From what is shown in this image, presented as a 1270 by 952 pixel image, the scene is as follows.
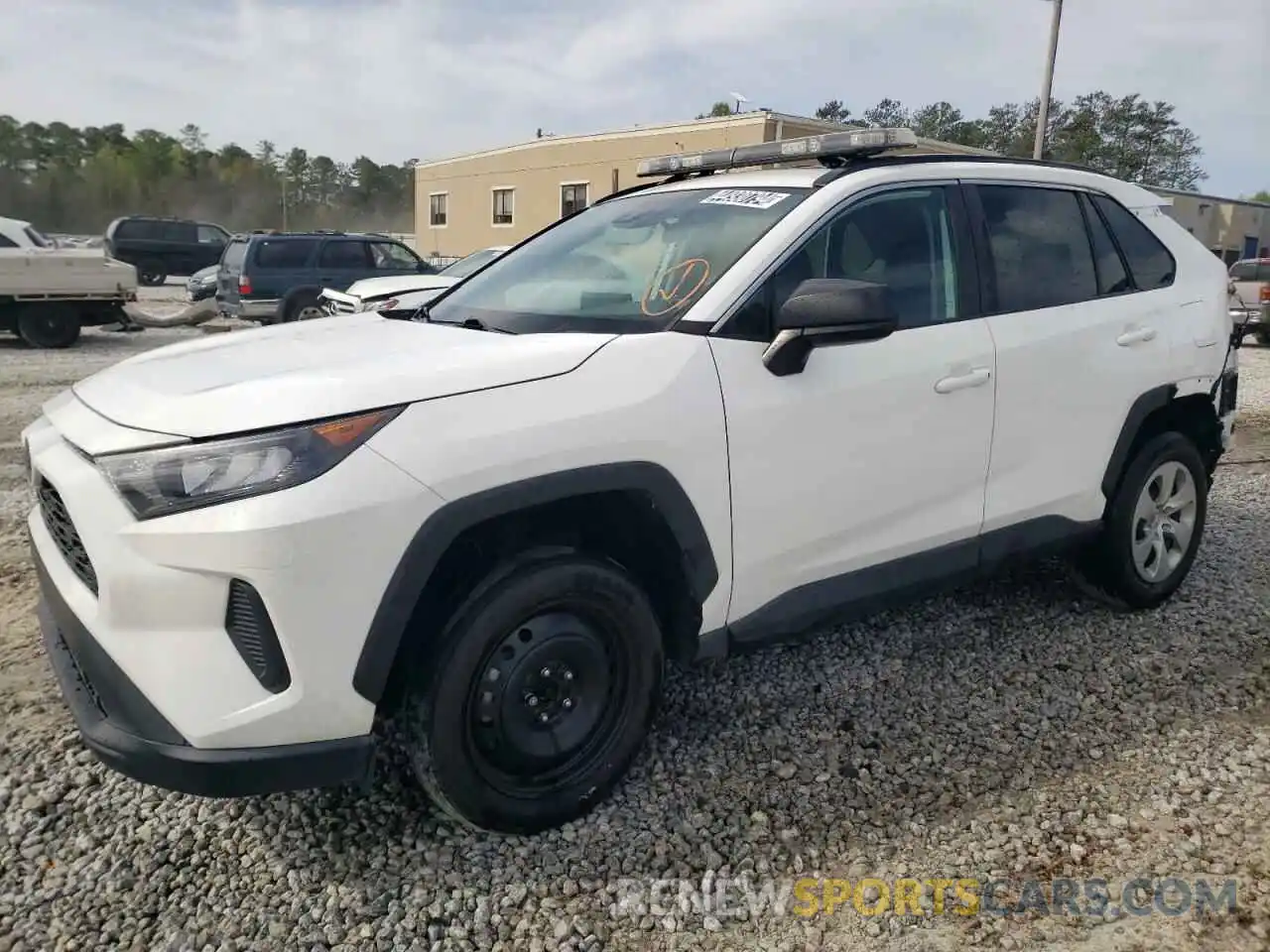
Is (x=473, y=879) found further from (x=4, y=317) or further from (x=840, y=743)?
(x=4, y=317)

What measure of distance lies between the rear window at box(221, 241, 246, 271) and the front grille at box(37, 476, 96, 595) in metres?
13.3

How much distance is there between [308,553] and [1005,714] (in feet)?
7.98

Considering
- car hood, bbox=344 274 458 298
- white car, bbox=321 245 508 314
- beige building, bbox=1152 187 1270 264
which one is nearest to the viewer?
white car, bbox=321 245 508 314

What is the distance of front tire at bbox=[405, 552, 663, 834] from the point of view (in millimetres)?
2242

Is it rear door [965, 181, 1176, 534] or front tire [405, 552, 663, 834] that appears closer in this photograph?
front tire [405, 552, 663, 834]

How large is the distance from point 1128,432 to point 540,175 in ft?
111

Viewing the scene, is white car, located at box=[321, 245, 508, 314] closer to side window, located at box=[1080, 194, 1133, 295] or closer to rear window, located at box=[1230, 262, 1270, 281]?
side window, located at box=[1080, 194, 1133, 295]

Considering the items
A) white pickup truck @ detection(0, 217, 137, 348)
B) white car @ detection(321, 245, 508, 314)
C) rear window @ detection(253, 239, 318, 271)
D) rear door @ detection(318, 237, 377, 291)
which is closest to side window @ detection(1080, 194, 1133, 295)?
white car @ detection(321, 245, 508, 314)

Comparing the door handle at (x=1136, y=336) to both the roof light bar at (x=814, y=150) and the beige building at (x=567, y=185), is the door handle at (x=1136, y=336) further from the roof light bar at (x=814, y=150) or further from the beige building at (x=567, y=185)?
the beige building at (x=567, y=185)

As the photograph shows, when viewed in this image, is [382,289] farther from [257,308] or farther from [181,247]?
[181,247]

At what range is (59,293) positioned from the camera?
1302 cm

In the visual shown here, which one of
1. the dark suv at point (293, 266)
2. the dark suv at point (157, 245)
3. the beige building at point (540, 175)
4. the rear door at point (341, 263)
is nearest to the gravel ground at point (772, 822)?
the dark suv at point (293, 266)

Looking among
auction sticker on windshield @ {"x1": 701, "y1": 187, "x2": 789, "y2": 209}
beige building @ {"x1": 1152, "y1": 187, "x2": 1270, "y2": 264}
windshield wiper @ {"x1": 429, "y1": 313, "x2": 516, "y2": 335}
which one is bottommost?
windshield wiper @ {"x1": 429, "y1": 313, "x2": 516, "y2": 335}

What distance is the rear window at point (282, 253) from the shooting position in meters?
14.5
